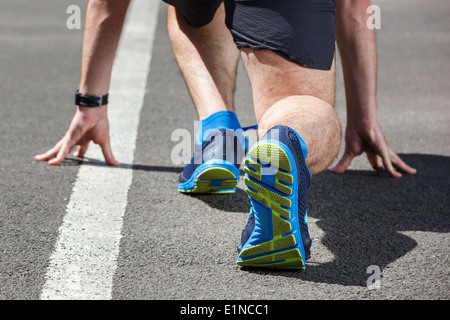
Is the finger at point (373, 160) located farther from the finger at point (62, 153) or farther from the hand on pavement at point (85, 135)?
the finger at point (62, 153)

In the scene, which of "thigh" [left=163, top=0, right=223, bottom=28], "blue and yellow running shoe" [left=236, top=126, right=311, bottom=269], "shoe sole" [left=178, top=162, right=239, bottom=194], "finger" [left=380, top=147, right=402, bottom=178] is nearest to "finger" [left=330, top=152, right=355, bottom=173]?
"finger" [left=380, top=147, right=402, bottom=178]

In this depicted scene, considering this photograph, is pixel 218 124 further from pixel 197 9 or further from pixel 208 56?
pixel 197 9

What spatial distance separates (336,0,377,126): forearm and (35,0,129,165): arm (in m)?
→ 1.04

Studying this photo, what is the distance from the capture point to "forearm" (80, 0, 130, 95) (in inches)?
130

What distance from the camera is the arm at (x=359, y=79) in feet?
11.4

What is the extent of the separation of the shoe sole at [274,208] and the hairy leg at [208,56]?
1.03 metres

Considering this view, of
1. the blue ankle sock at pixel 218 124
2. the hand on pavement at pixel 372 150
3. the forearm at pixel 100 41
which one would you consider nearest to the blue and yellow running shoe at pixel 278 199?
the blue ankle sock at pixel 218 124

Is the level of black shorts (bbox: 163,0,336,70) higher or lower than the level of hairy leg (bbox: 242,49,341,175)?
higher

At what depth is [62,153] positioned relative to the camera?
350cm

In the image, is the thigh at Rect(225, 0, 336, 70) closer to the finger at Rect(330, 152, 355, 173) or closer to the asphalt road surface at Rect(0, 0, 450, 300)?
the asphalt road surface at Rect(0, 0, 450, 300)

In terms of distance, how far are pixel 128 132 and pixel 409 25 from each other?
466 cm

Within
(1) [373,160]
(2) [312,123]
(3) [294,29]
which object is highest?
(3) [294,29]

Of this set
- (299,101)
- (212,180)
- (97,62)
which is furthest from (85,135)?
(299,101)

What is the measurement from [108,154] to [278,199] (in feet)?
5.01
